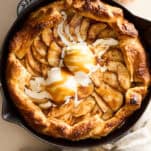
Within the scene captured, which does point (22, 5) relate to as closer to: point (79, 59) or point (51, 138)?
point (79, 59)

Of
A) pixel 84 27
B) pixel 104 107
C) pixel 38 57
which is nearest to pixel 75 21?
pixel 84 27

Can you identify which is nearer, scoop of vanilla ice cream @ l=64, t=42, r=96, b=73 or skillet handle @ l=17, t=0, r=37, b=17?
scoop of vanilla ice cream @ l=64, t=42, r=96, b=73

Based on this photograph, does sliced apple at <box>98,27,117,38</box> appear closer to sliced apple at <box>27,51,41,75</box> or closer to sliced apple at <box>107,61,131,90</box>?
sliced apple at <box>107,61,131,90</box>

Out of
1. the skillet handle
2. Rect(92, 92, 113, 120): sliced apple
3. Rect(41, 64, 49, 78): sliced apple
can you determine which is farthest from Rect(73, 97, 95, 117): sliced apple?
the skillet handle

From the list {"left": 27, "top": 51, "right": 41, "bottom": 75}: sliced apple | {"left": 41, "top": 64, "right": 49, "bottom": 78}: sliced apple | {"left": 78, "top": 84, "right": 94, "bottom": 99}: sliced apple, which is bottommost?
{"left": 78, "top": 84, "right": 94, "bottom": 99}: sliced apple

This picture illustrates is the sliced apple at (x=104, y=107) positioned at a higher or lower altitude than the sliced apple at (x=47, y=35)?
lower

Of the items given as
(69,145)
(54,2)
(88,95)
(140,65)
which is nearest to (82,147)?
(69,145)

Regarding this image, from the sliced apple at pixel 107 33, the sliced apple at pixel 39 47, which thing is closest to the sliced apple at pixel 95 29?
the sliced apple at pixel 107 33

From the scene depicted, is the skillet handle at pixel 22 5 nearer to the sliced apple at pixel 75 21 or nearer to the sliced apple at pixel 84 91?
the sliced apple at pixel 75 21

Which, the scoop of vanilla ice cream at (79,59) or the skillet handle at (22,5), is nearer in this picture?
the scoop of vanilla ice cream at (79,59)
